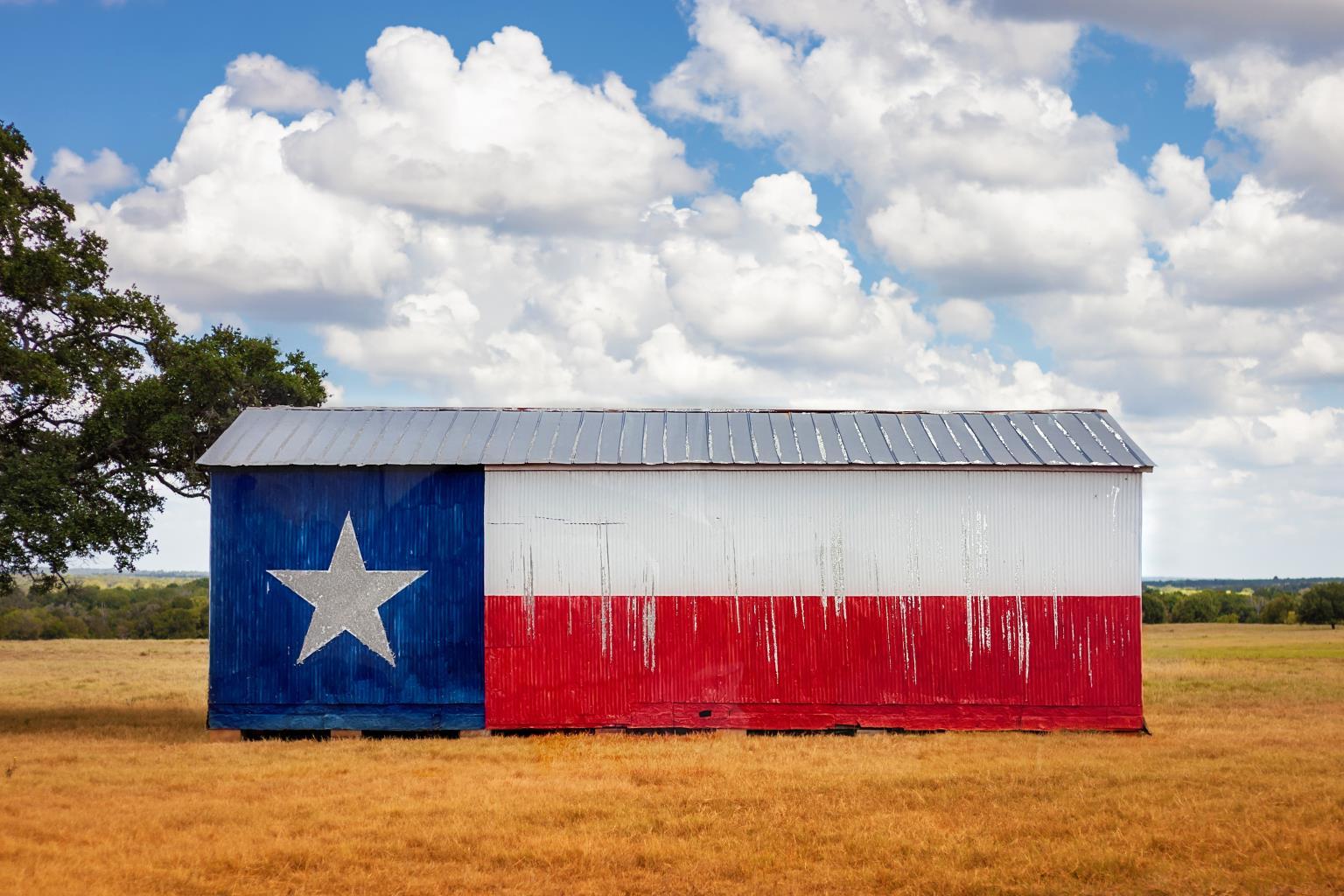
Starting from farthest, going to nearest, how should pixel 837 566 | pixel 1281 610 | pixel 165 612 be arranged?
pixel 1281 610 < pixel 165 612 < pixel 837 566

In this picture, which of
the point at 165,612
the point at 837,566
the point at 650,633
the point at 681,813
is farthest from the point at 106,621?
the point at 681,813

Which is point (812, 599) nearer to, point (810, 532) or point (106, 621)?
point (810, 532)

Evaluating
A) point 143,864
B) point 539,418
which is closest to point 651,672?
point 539,418

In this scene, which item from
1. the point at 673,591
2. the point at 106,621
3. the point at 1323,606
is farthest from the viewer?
the point at 1323,606

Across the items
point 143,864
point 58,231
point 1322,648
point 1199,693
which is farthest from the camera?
point 1322,648

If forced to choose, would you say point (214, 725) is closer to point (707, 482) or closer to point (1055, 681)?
point (707, 482)

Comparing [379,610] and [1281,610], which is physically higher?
[379,610]

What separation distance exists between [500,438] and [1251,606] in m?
96.4

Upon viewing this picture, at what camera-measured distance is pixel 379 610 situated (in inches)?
925

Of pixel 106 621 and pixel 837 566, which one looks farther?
pixel 106 621

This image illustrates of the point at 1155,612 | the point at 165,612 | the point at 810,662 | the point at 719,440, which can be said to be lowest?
the point at 1155,612

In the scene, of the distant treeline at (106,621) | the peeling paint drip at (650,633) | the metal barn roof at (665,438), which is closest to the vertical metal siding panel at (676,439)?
the metal barn roof at (665,438)

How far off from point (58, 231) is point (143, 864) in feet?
63.9

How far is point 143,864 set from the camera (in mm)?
13336
